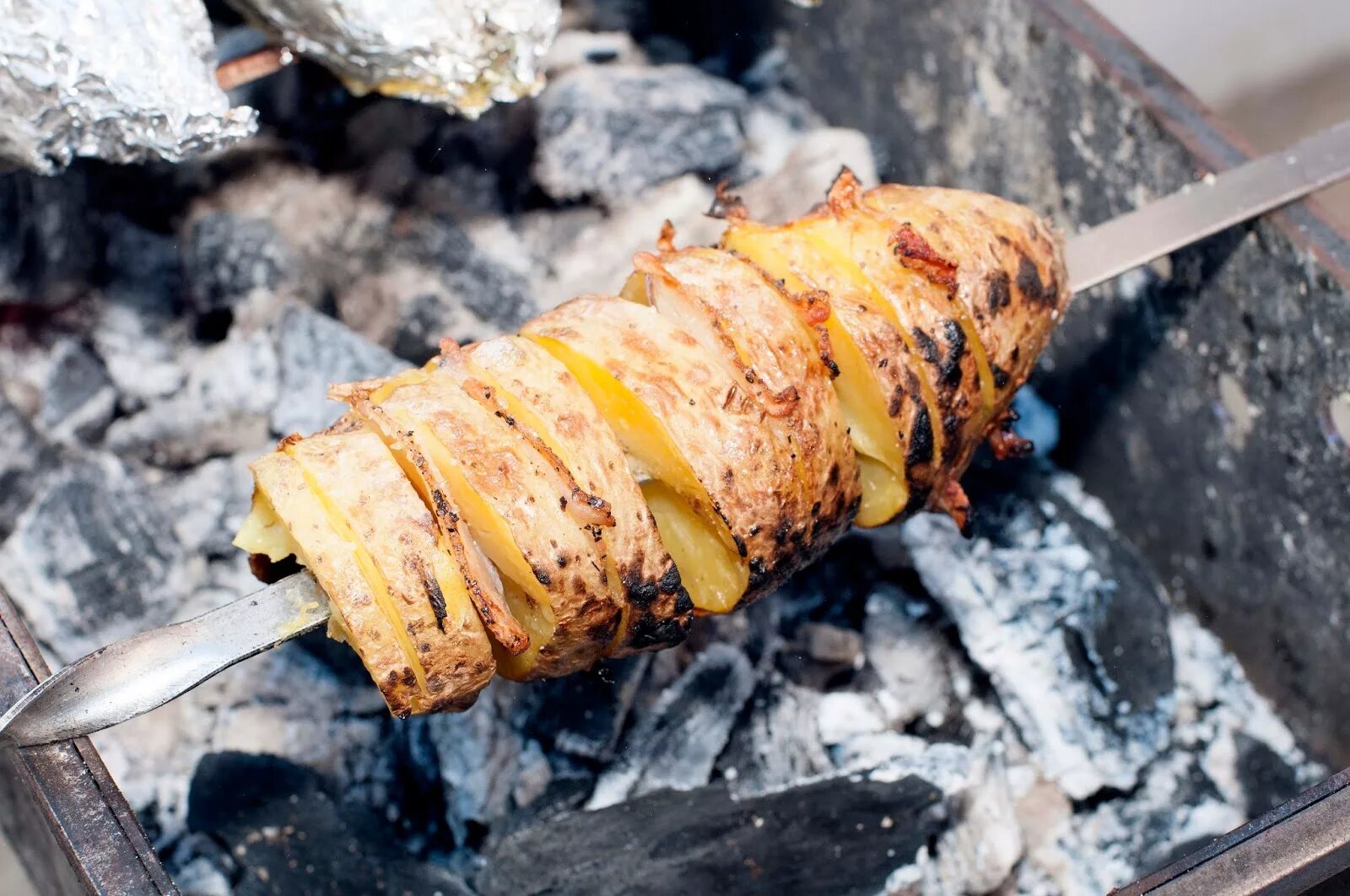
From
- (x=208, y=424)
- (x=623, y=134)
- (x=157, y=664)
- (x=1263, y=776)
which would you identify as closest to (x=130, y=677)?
(x=157, y=664)

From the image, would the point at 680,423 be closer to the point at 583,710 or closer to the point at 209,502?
the point at 583,710

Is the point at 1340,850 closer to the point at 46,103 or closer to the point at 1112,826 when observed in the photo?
the point at 1112,826

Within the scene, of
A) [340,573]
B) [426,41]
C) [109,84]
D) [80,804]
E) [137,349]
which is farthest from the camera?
[137,349]

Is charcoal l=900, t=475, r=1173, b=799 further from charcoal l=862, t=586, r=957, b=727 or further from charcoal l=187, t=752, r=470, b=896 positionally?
charcoal l=187, t=752, r=470, b=896

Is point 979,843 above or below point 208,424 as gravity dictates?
Answer: below

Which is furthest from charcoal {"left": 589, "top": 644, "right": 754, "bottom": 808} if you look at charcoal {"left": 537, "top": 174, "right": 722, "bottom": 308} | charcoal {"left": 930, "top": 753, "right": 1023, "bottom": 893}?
charcoal {"left": 537, "top": 174, "right": 722, "bottom": 308}

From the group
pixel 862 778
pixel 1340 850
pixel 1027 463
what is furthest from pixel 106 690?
pixel 1027 463

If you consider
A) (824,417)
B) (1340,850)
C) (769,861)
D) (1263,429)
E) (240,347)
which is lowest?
(1340,850)

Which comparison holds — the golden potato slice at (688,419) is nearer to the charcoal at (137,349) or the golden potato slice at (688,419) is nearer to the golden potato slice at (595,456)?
the golden potato slice at (595,456)
